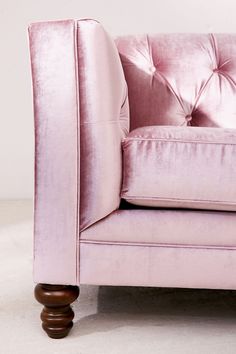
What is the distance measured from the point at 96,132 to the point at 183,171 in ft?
0.69

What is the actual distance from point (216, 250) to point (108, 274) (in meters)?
0.25

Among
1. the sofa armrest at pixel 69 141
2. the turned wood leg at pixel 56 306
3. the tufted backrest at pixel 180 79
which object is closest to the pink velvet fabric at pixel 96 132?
the sofa armrest at pixel 69 141

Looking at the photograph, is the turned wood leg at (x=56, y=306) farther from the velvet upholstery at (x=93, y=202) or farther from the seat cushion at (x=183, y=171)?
the seat cushion at (x=183, y=171)

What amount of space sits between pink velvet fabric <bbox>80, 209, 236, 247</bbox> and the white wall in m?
1.64

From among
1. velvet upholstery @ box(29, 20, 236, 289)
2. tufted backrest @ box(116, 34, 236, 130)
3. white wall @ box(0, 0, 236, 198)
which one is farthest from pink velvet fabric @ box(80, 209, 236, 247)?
white wall @ box(0, 0, 236, 198)

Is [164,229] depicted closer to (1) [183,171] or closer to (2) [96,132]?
(1) [183,171]

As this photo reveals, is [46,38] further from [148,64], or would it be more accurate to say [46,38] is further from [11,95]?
[11,95]

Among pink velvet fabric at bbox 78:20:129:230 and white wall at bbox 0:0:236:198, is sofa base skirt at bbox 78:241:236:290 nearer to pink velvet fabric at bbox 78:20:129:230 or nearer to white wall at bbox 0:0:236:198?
pink velvet fabric at bbox 78:20:129:230

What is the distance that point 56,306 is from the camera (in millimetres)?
1175

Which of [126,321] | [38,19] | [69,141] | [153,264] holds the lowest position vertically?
[126,321]

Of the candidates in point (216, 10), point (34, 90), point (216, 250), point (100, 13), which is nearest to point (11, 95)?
point (100, 13)

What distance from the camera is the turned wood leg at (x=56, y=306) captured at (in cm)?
116

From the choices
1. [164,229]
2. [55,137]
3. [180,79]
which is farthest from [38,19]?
[164,229]

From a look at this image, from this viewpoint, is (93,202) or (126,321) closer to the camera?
(93,202)
